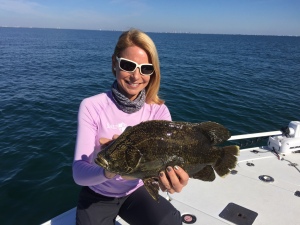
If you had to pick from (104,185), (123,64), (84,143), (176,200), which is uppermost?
(123,64)

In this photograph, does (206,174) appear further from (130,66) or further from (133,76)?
(130,66)

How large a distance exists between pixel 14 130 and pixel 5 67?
66.7 feet

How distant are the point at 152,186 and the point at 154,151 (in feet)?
1.50

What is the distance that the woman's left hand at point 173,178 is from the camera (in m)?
2.86

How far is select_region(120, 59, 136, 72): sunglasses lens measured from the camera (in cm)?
365

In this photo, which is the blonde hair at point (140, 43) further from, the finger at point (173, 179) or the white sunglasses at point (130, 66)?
the finger at point (173, 179)

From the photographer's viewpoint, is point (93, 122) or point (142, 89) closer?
point (93, 122)

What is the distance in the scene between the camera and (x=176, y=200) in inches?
207

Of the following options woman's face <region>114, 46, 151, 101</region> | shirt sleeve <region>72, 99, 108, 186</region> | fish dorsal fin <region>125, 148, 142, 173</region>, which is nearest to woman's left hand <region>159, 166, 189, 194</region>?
fish dorsal fin <region>125, 148, 142, 173</region>

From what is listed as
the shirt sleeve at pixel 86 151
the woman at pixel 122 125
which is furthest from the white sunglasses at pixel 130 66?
the shirt sleeve at pixel 86 151

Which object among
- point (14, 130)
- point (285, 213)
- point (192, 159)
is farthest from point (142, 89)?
point (14, 130)

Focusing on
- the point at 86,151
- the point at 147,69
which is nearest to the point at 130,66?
the point at 147,69

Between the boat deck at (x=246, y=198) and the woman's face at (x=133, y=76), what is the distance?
2.46 m

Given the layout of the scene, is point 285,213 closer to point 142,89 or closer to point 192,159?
point 192,159
